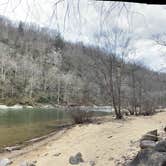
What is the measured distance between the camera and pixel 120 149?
9.52 m

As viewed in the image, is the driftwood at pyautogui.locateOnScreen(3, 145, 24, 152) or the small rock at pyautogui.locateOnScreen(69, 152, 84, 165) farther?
the driftwood at pyautogui.locateOnScreen(3, 145, 24, 152)

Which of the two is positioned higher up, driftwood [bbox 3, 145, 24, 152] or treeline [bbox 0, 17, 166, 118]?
treeline [bbox 0, 17, 166, 118]

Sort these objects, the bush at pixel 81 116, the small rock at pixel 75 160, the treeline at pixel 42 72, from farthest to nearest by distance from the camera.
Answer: the treeline at pixel 42 72
the bush at pixel 81 116
the small rock at pixel 75 160

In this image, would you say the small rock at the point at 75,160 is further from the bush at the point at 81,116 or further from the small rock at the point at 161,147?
the bush at the point at 81,116

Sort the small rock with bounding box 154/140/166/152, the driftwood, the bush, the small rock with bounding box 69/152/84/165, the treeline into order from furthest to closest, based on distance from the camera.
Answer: the treeline → the bush → the driftwood → the small rock with bounding box 69/152/84/165 → the small rock with bounding box 154/140/166/152

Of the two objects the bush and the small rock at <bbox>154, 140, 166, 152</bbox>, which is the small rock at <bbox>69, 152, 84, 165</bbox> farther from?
the bush

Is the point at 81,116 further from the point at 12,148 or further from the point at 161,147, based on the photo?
the point at 161,147

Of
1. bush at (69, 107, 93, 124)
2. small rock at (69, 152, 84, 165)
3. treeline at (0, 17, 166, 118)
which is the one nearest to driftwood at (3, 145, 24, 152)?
small rock at (69, 152, 84, 165)

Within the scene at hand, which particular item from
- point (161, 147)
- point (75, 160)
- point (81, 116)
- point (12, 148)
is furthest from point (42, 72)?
point (161, 147)

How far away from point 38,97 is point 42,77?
69.8 ft

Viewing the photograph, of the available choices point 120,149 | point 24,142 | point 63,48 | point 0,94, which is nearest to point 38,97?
point 0,94

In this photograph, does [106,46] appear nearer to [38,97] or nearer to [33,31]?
[38,97]

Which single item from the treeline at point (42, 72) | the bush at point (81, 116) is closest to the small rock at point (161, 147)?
the bush at point (81, 116)

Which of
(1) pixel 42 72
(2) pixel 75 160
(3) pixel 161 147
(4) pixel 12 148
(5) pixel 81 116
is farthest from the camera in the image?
(1) pixel 42 72
